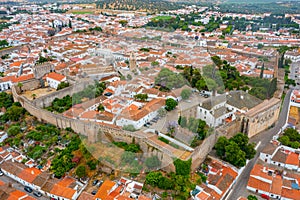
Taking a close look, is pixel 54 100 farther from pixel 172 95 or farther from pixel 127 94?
pixel 172 95

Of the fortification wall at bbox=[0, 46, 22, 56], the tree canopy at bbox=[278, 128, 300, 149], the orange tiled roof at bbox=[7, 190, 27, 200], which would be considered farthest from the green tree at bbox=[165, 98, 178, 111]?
the fortification wall at bbox=[0, 46, 22, 56]

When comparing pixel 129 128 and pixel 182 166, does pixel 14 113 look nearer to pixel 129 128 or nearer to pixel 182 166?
pixel 129 128

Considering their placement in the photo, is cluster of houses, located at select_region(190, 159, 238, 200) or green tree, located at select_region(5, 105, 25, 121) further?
green tree, located at select_region(5, 105, 25, 121)

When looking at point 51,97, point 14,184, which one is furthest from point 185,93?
point 51,97

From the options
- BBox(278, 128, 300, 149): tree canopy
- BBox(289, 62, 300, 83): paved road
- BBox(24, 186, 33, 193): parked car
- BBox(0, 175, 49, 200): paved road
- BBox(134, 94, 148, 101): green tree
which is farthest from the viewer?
BBox(289, 62, 300, 83): paved road

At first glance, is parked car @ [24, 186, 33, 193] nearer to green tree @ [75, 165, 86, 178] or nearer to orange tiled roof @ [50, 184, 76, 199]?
orange tiled roof @ [50, 184, 76, 199]

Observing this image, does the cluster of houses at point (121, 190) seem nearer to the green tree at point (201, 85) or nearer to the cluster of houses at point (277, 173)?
the cluster of houses at point (277, 173)
